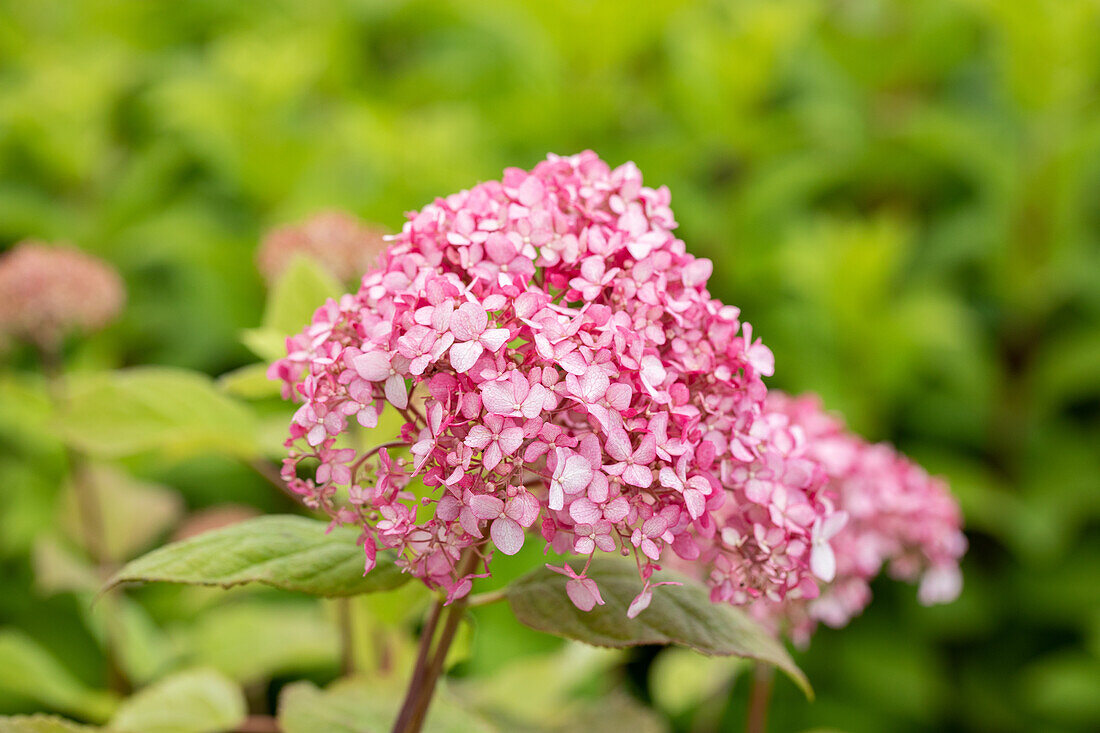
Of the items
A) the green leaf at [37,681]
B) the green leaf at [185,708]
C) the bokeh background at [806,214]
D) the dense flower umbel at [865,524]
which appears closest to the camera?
the green leaf at [185,708]

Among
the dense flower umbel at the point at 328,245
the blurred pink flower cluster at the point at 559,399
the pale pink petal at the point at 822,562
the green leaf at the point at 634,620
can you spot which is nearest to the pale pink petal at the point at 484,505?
the blurred pink flower cluster at the point at 559,399

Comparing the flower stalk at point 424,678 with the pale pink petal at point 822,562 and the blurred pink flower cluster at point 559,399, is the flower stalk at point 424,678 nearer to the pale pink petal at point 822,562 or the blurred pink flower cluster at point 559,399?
the blurred pink flower cluster at point 559,399

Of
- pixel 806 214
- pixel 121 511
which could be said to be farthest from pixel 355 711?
pixel 806 214

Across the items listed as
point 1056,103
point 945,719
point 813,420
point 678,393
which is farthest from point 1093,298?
point 678,393

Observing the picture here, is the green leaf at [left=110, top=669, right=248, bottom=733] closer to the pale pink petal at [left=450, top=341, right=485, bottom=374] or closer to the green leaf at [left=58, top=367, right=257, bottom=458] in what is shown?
the green leaf at [left=58, top=367, right=257, bottom=458]

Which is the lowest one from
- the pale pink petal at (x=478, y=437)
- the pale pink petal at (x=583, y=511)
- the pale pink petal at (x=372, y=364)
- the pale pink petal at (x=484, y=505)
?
the pale pink petal at (x=484, y=505)

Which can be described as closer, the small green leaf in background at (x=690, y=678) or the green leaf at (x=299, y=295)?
the green leaf at (x=299, y=295)

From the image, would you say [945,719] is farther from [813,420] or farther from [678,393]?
[678,393]
